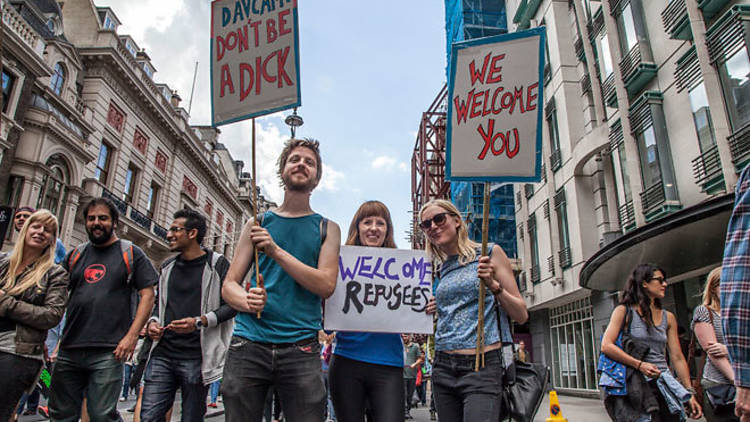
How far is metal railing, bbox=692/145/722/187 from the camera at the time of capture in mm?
10773

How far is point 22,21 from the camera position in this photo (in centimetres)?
1775

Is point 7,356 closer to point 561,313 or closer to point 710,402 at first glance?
point 710,402

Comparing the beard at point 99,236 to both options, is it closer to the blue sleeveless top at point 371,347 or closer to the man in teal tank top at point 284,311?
the man in teal tank top at point 284,311

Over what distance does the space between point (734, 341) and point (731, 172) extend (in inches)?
415

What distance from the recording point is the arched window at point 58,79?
2062cm

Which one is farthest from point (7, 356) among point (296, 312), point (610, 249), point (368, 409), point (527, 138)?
point (610, 249)

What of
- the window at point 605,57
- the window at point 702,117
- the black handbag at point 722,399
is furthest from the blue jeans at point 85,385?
the window at point 605,57

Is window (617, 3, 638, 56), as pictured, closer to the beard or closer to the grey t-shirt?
the grey t-shirt

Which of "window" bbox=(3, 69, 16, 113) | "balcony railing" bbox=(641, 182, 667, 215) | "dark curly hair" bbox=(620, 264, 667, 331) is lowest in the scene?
"dark curly hair" bbox=(620, 264, 667, 331)

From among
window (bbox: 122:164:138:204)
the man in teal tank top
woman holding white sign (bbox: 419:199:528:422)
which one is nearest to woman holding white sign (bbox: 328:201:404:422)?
woman holding white sign (bbox: 419:199:528:422)

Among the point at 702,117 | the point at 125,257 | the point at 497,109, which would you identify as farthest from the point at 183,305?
the point at 702,117

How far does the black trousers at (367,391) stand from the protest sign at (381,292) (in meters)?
0.27

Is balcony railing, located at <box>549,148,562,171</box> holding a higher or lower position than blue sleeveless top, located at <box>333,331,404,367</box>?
higher

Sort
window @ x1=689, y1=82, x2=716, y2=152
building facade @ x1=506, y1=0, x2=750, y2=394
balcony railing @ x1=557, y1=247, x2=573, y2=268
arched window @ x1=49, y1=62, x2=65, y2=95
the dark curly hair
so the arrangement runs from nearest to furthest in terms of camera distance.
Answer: the dark curly hair < building facade @ x1=506, y1=0, x2=750, y2=394 < window @ x1=689, y1=82, x2=716, y2=152 < balcony railing @ x1=557, y1=247, x2=573, y2=268 < arched window @ x1=49, y1=62, x2=65, y2=95
